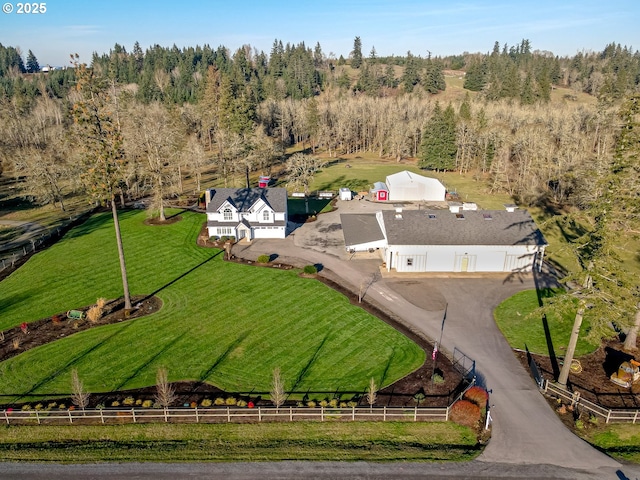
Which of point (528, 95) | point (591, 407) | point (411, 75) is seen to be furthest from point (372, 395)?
point (411, 75)

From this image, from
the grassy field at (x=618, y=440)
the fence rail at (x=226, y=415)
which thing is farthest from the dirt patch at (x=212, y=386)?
the grassy field at (x=618, y=440)

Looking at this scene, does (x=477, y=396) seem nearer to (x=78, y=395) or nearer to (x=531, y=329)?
(x=531, y=329)

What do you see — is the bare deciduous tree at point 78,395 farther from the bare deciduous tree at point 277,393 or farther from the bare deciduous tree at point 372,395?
the bare deciduous tree at point 372,395

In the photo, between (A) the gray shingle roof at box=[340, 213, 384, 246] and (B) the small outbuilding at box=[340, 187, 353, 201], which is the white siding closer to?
(A) the gray shingle roof at box=[340, 213, 384, 246]

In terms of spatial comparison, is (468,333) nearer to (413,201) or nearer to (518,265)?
(518,265)

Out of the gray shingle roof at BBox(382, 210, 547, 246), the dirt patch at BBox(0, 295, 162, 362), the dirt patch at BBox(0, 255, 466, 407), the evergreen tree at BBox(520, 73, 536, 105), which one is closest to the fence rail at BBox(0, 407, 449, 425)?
the dirt patch at BBox(0, 255, 466, 407)

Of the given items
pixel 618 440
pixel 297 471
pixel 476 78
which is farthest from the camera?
pixel 476 78

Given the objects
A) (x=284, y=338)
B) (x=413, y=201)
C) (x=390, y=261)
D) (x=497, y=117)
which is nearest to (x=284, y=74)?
(x=497, y=117)
